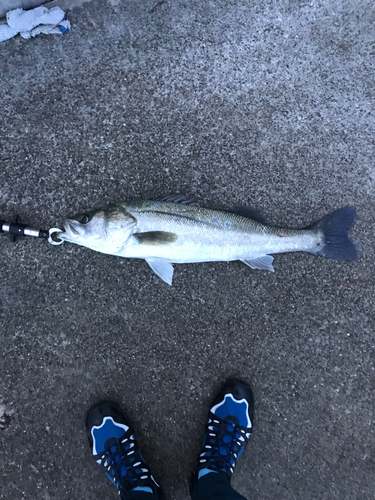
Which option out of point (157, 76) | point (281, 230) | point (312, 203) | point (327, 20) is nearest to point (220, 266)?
point (281, 230)

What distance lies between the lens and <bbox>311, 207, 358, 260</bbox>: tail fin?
285cm

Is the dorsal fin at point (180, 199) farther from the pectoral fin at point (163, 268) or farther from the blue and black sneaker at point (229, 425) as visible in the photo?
the blue and black sneaker at point (229, 425)

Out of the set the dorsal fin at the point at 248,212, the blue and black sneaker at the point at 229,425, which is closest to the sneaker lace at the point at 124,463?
the blue and black sneaker at the point at 229,425

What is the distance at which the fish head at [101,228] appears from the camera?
101 inches

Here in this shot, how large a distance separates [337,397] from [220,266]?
1787mm

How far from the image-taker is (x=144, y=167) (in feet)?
9.92

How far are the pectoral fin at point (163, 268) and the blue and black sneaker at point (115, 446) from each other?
4.53 feet

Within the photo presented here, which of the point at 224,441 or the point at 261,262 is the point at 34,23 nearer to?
the point at 261,262

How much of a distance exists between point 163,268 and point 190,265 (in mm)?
336

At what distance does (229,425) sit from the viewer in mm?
2834

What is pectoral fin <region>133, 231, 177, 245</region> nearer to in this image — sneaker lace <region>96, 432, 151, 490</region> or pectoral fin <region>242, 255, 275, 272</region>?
pectoral fin <region>242, 255, 275, 272</region>

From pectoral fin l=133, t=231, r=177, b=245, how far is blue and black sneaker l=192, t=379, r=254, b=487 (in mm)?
1581

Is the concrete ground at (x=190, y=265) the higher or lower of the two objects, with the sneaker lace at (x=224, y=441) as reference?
higher

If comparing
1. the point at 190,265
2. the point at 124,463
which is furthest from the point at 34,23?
the point at 124,463
